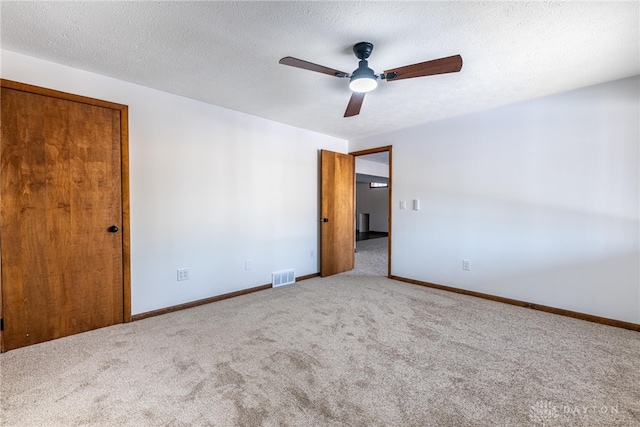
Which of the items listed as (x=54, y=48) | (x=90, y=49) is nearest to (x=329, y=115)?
(x=90, y=49)

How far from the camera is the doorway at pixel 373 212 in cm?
470

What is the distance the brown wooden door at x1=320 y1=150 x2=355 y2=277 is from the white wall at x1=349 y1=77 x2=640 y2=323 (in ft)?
3.41

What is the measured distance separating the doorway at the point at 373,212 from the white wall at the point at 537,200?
649 mm

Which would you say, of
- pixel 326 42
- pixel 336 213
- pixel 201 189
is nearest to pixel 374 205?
pixel 336 213

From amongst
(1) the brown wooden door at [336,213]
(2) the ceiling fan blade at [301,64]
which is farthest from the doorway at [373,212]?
(2) the ceiling fan blade at [301,64]

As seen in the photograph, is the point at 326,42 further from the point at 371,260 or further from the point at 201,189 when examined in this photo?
the point at 371,260

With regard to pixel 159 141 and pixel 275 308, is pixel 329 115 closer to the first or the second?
pixel 159 141

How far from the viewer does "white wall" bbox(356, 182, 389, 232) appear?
10383 millimetres

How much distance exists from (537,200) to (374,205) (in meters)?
7.77

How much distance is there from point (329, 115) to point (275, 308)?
7.89 ft

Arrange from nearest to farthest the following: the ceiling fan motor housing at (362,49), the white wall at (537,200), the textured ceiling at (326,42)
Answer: the textured ceiling at (326,42), the ceiling fan motor housing at (362,49), the white wall at (537,200)

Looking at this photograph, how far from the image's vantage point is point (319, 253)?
446 cm

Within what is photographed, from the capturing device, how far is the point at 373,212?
425 inches

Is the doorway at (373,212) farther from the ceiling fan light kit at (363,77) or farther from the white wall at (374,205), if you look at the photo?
the ceiling fan light kit at (363,77)
